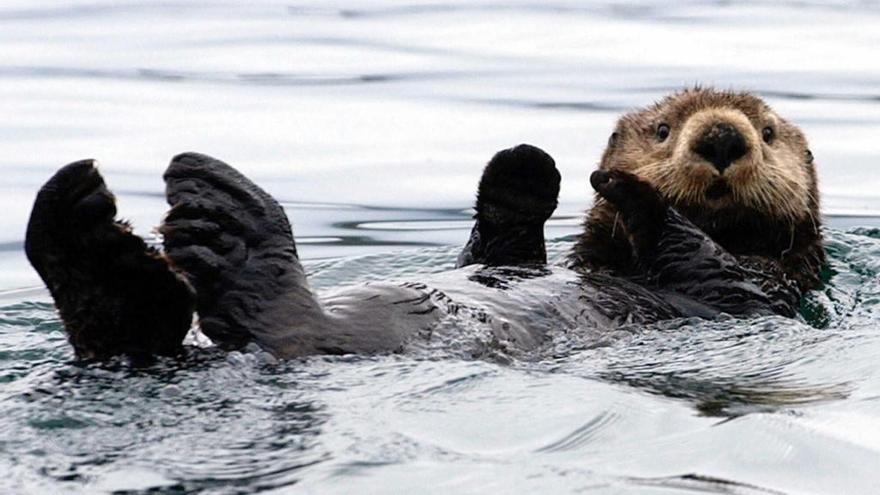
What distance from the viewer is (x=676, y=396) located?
464cm

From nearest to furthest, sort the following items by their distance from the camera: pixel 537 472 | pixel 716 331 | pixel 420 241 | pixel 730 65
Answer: pixel 537 472
pixel 716 331
pixel 420 241
pixel 730 65

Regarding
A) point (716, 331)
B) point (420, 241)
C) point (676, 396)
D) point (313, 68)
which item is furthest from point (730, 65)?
point (676, 396)

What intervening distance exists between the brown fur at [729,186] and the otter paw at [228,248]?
181cm

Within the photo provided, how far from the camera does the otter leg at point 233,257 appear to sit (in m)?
4.56

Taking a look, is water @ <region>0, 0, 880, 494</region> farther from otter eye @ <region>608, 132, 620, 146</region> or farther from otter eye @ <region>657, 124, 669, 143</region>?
otter eye @ <region>608, 132, 620, 146</region>

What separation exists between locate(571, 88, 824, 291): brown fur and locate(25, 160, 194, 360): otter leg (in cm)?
229

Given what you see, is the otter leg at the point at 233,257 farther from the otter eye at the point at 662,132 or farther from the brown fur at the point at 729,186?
Answer: the otter eye at the point at 662,132

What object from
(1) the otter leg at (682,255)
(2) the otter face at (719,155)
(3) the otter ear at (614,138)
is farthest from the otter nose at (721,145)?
(3) the otter ear at (614,138)

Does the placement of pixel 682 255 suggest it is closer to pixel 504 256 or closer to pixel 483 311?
pixel 504 256

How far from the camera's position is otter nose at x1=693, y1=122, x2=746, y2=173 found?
5969mm

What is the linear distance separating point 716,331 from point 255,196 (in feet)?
5.53

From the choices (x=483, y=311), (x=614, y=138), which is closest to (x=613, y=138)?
(x=614, y=138)

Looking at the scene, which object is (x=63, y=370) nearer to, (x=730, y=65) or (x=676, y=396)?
(x=676, y=396)

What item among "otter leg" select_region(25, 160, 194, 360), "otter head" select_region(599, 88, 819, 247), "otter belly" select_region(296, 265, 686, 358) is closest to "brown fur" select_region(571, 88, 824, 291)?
"otter head" select_region(599, 88, 819, 247)
